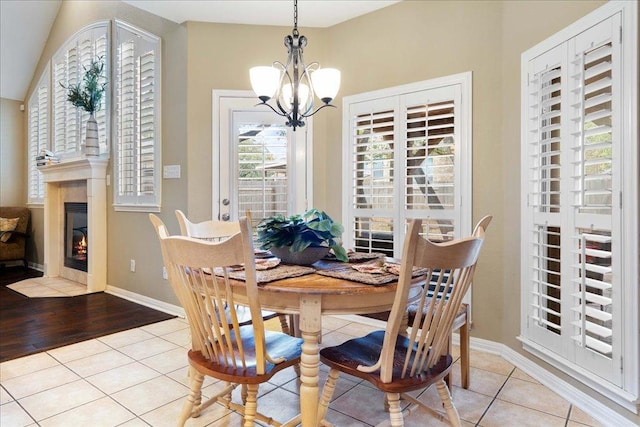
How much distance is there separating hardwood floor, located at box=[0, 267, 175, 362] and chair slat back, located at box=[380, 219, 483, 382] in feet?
8.67

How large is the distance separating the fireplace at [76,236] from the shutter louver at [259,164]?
2330mm

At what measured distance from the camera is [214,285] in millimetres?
1369

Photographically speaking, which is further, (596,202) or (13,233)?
(13,233)

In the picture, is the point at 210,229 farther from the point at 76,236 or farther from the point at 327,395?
the point at 76,236

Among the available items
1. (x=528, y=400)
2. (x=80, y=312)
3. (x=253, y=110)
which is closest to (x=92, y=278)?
(x=80, y=312)

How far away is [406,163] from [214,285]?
2106mm

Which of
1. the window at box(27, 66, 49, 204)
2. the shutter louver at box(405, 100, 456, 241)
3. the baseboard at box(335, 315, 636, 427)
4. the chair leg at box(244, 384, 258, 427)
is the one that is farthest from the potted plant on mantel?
the baseboard at box(335, 315, 636, 427)

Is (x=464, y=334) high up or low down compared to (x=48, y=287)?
up

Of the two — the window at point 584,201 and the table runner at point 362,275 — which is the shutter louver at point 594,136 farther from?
the table runner at point 362,275

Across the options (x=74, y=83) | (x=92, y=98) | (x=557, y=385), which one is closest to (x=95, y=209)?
(x=92, y=98)

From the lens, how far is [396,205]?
124 inches

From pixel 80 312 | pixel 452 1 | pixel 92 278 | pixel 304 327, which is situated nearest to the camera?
pixel 304 327

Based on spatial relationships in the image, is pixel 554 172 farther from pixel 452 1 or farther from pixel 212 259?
pixel 212 259

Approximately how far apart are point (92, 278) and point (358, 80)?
11.8ft
